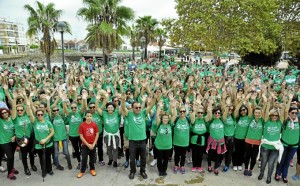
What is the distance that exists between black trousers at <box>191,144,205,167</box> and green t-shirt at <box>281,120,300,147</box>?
1.69 metres

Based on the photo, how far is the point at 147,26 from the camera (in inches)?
1132

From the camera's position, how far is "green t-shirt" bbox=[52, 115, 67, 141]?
539 centimetres

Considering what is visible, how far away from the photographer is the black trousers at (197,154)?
18.0 ft

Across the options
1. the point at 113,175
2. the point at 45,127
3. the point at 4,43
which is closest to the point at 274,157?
the point at 113,175

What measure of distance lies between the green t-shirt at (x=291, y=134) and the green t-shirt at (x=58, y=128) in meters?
4.69

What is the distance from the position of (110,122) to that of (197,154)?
209 centimetres

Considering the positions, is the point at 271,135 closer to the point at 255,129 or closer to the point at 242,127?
the point at 255,129

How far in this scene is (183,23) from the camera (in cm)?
1738

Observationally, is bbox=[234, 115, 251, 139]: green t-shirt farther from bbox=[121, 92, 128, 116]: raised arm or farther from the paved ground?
bbox=[121, 92, 128, 116]: raised arm

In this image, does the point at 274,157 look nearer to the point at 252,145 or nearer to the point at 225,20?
the point at 252,145

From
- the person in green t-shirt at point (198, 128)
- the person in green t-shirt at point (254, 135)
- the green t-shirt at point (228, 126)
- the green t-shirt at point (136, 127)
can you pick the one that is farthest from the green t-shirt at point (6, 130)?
the person in green t-shirt at point (254, 135)

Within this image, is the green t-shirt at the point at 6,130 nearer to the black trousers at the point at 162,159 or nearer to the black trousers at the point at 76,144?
the black trousers at the point at 76,144

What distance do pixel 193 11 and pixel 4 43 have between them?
3762 inches

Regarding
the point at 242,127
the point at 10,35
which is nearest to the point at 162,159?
the point at 242,127
